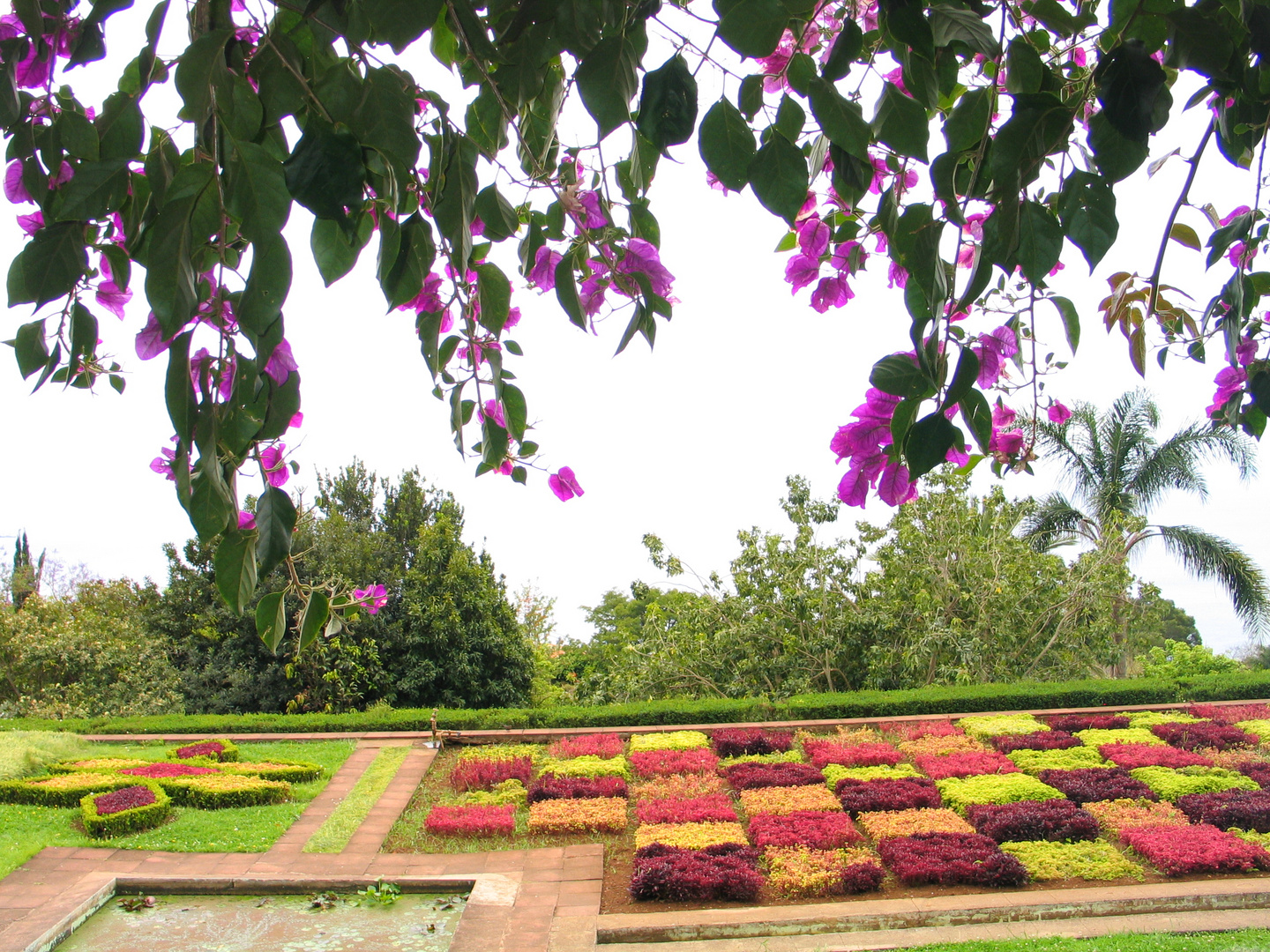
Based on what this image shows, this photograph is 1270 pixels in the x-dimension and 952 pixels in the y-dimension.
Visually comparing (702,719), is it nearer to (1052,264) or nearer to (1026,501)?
(1026,501)

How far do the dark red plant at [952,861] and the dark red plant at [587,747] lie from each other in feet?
8.79

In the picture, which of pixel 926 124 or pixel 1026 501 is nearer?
pixel 926 124

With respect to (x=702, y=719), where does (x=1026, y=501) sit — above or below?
above

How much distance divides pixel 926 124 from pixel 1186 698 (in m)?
9.47

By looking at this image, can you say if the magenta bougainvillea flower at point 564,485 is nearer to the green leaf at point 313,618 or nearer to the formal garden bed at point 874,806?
the green leaf at point 313,618

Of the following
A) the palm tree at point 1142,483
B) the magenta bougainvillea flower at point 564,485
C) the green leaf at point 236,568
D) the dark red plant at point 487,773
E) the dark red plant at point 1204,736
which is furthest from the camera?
the palm tree at point 1142,483

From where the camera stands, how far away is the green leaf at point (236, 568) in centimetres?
74

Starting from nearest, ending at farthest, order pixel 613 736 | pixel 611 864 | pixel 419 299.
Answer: pixel 419 299
pixel 611 864
pixel 613 736

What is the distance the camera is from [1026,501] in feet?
38.1

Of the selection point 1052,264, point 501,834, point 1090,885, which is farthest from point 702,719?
point 1052,264

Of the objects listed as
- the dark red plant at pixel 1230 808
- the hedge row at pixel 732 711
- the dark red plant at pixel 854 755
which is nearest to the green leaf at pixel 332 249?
the dark red plant at pixel 1230 808

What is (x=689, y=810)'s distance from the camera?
216 inches

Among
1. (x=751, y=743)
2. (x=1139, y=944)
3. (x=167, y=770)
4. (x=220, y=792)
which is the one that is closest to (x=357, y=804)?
(x=220, y=792)

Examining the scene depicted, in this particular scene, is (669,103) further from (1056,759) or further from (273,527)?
(1056,759)
